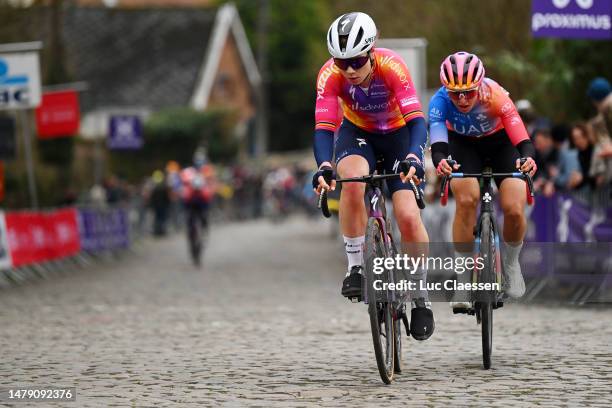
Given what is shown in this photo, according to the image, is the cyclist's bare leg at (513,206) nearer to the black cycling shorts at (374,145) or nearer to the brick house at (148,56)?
the black cycling shorts at (374,145)

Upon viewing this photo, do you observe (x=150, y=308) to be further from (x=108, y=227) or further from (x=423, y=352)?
(x=108, y=227)

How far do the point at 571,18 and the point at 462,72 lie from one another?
24.0 feet

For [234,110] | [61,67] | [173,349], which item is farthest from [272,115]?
[173,349]

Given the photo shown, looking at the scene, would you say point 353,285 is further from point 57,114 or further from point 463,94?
point 57,114

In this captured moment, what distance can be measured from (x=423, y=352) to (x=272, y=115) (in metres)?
64.3

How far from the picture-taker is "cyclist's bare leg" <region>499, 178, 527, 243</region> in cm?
941

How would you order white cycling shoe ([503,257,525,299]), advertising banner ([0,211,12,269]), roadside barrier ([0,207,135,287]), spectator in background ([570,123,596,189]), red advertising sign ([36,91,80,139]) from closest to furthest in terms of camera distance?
1. white cycling shoe ([503,257,525,299])
2. spectator in background ([570,123,596,189])
3. advertising banner ([0,211,12,269])
4. roadside barrier ([0,207,135,287])
5. red advertising sign ([36,91,80,139])

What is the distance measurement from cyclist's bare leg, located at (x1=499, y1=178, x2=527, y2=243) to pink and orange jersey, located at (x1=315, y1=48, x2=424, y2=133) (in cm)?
100

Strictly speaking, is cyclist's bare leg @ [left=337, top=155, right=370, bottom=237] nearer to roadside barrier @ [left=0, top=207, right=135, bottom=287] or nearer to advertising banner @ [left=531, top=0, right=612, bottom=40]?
advertising banner @ [left=531, top=0, right=612, bottom=40]

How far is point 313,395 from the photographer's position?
8.04 metres

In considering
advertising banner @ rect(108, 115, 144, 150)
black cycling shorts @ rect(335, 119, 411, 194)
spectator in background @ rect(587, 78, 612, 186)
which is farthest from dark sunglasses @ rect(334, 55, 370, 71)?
advertising banner @ rect(108, 115, 144, 150)

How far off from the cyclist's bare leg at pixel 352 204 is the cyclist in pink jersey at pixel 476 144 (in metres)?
0.61

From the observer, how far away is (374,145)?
9.04 meters

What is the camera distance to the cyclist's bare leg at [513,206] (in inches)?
370
